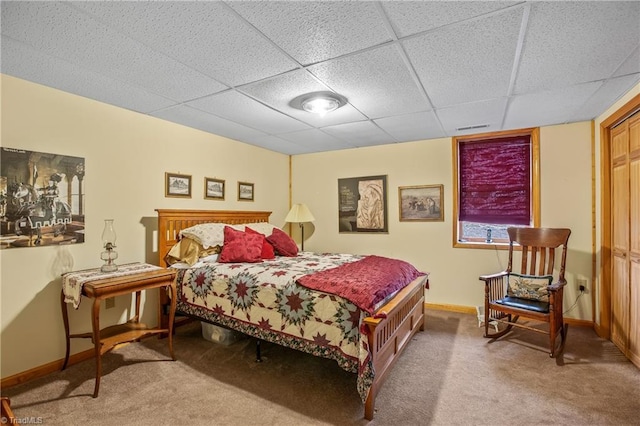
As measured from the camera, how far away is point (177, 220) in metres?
3.40

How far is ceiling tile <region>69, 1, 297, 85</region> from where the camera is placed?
1544 mm

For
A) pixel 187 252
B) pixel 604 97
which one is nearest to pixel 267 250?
pixel 187 252

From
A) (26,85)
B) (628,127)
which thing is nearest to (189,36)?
(26,85)

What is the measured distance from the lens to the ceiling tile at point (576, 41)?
154 cm

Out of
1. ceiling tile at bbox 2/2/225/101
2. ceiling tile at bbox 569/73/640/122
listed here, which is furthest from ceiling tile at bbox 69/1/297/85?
ceiling tile at bbox 569/73/640/122

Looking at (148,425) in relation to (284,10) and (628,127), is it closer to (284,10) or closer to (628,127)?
(284,10)

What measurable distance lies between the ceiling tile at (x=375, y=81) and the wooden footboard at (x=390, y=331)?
1705mm

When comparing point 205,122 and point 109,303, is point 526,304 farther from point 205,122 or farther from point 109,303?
point 109,303

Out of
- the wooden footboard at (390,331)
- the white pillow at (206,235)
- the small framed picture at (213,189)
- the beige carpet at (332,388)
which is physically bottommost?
the beige carpet at (332,388)

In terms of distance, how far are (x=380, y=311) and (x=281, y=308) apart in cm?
79

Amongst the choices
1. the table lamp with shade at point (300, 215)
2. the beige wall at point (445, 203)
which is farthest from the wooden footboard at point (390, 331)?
the table lamp with shade at point (300, 215)

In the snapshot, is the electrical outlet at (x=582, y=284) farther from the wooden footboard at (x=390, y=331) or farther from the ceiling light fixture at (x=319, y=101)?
the ceiling light fixture at (x=319, y=101)

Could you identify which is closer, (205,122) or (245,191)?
(205,122)

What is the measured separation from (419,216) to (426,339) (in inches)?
68.0
